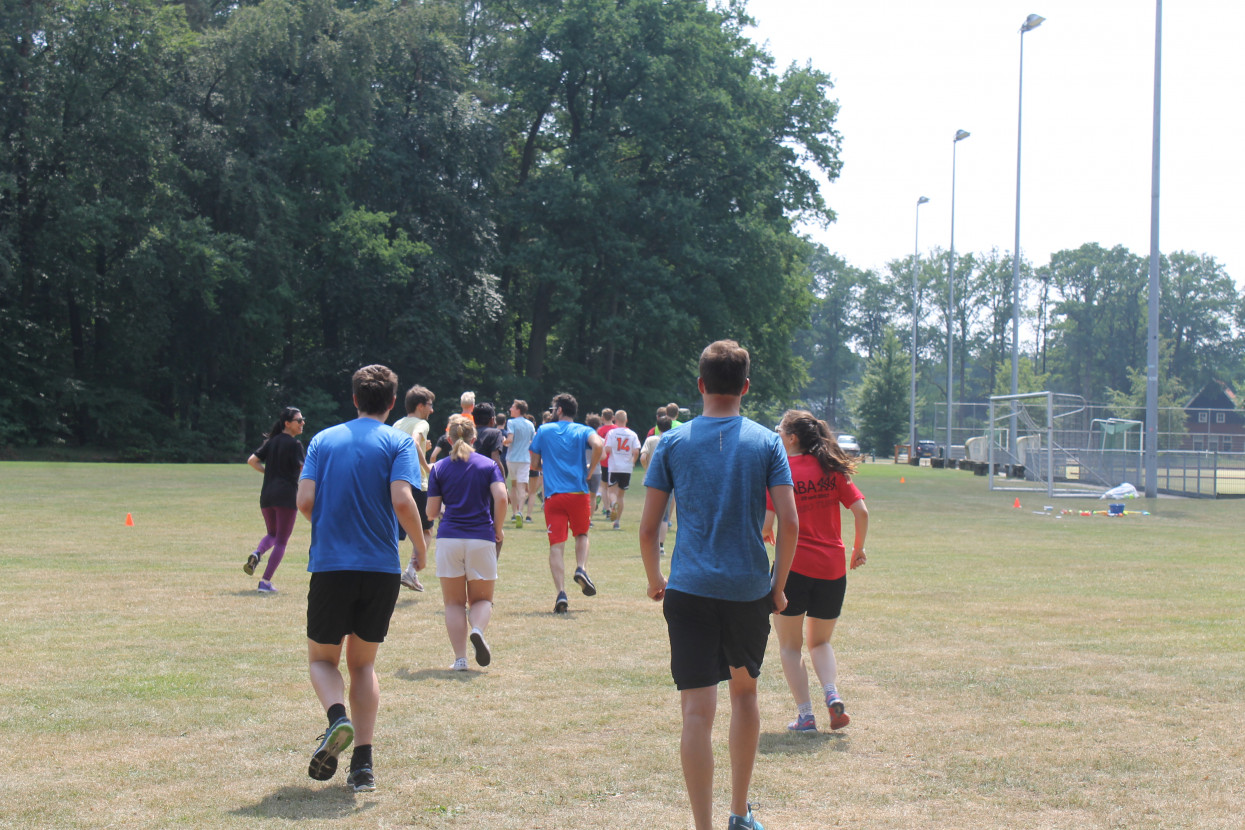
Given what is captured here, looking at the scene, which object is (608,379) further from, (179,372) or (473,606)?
(473,606)

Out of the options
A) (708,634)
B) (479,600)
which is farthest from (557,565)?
(708,634)

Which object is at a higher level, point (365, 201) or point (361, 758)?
point (365, 201)

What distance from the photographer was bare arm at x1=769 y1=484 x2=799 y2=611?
4.53 metres

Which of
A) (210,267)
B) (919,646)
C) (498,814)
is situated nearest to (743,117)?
(210,267)

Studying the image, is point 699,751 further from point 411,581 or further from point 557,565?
point 411,581

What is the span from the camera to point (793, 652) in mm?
6367

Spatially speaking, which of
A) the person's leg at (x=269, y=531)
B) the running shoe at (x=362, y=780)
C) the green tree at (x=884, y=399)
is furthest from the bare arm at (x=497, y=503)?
the green tree at (x=884, y=399)

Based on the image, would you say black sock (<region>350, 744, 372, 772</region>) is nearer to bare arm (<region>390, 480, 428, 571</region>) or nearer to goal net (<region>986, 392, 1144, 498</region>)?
bare arm (<region>390, 480, 428, 571</region>)

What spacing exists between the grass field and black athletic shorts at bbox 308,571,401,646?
711 millimetres

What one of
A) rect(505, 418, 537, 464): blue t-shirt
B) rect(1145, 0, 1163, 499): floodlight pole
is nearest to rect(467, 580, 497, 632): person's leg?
rect(505, 418, 537, 464): blue t-shirt

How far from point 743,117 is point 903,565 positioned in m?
36.3

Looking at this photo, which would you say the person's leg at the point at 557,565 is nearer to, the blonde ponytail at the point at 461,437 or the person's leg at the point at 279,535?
the blonde ponytail at the point at 461,437

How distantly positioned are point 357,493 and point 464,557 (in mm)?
2777

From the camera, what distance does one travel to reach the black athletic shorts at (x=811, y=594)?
6.34 meters
